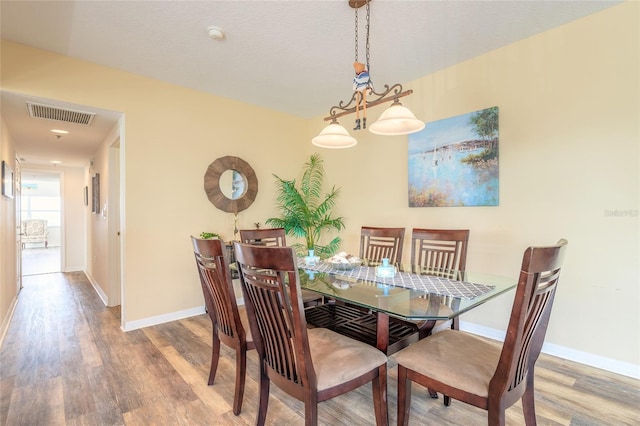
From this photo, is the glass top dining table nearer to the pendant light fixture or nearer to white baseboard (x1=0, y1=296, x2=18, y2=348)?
the pendant light fixture

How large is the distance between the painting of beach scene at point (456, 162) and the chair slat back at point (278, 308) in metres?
2.28

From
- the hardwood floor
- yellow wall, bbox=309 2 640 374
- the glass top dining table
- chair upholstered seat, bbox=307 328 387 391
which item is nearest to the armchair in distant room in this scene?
the hardwood floor

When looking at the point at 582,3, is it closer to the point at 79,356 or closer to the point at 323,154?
the point at 323,154

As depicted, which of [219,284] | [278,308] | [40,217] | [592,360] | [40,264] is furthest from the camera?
[40,217]

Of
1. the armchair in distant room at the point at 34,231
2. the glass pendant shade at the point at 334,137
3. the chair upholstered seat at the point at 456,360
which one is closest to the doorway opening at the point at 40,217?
the armchair in distant room at the point at 34,231

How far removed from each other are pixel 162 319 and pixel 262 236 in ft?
5.09

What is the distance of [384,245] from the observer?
2922 mm

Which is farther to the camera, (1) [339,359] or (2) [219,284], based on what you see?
(2) [219,284]

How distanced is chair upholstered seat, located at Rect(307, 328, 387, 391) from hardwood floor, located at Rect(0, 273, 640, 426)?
0.49m

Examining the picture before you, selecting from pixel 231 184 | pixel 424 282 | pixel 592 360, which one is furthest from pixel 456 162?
pixel 231 184

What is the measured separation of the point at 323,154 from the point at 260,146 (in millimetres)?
925

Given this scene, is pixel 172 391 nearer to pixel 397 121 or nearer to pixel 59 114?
pixel 397 121

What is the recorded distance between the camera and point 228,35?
96.9 inches

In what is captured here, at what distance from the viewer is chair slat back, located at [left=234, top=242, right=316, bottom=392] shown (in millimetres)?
1221
